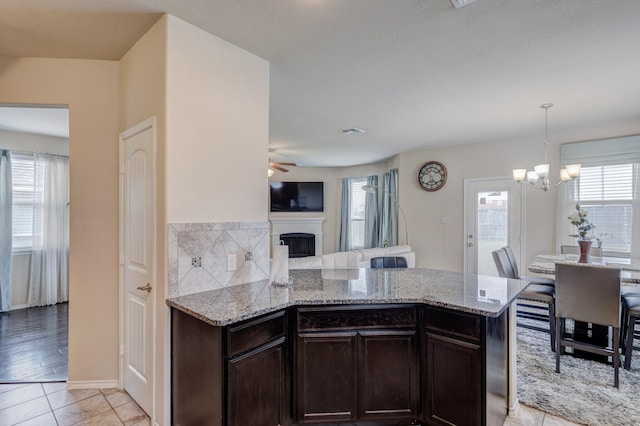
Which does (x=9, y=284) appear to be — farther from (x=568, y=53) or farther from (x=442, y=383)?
(x=568, y=53)

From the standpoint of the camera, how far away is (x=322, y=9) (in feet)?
6.54

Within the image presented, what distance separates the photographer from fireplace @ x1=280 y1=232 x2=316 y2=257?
315 inches

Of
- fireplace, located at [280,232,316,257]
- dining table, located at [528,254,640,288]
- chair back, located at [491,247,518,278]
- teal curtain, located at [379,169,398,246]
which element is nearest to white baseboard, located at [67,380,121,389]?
chair back, located at [491,247,518,278]

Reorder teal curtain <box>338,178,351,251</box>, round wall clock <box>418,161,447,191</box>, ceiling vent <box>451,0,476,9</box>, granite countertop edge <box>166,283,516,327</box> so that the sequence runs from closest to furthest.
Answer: granite countertop edge <box>166,283,516,327</box> → ceiling vent <box>451,0,476,9</box> → round wall clock <box>418,161,447,191</box> → teal curtain <box>338,178,351,251</box>

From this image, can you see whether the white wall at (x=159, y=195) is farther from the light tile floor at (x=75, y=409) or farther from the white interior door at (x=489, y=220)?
the white interior door at (x=489, y=220)

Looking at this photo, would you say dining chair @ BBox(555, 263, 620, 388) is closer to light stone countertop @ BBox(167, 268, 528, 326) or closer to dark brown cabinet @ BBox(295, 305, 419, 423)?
light stone countertop @ BBox(167, 268, 528, 326)

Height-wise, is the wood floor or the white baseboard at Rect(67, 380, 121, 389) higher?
the white baseboard at Rect(67, 380, 121, 389)

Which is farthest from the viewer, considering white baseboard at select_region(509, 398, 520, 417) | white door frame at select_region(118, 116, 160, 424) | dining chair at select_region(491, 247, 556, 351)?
dining chair at select_region(491, 247, 556, 351)

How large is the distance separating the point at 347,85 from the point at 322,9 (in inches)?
47.3

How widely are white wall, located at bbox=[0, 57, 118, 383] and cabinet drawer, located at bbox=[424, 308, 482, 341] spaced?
243 cm

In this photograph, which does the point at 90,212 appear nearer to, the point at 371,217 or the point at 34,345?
the point at 34,345

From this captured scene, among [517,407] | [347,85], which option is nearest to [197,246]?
[347,85]

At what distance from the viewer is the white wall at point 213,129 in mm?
2068

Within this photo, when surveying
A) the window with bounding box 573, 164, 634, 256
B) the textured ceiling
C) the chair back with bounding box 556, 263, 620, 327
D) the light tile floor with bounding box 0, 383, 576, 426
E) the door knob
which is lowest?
the light tile floor with bounding box 0, 383, 576, 426
